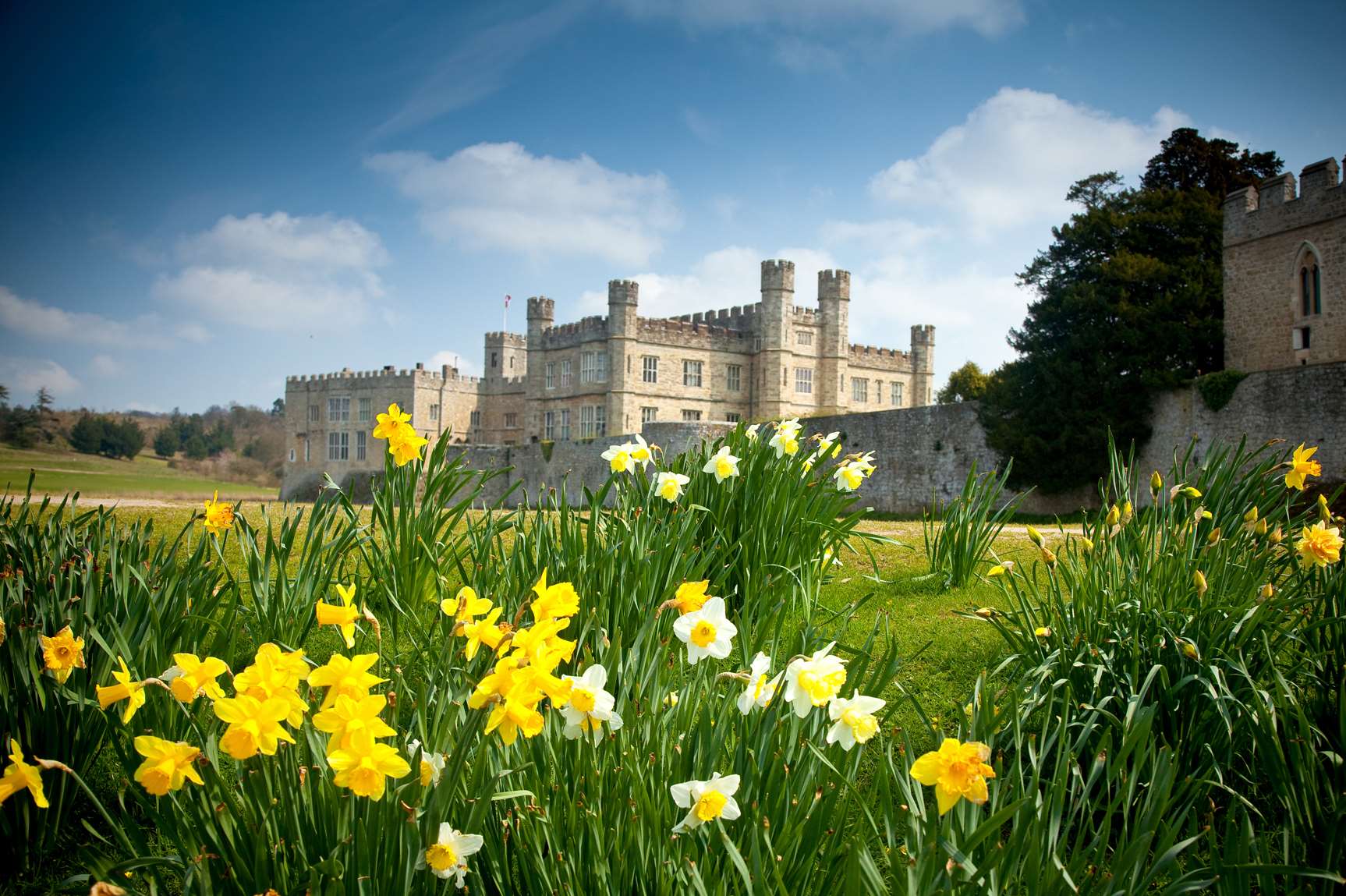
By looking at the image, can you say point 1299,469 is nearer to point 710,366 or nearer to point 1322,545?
point 1322,545

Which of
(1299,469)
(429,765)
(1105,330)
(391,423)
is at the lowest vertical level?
(429,765)

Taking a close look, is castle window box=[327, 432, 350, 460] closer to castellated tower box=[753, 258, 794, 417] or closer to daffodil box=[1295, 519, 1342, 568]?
castellated tower box=[753, 258, 794, 417]

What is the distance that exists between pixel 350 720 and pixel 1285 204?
901 inches

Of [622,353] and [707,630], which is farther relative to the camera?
[622,353]

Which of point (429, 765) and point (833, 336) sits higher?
point (833, 336)

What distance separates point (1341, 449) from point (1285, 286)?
19.2ft

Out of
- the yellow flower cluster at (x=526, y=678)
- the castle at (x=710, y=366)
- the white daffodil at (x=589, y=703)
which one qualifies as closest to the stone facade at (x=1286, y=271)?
the castle at (x=710, y=366)

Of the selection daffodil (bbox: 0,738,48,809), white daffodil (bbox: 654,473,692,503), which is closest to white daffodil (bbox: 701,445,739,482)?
white daffodil (bbox: 654,473,692,503)

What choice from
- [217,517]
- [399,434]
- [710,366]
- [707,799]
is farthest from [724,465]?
[710,366]

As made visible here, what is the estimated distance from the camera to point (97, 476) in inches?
342

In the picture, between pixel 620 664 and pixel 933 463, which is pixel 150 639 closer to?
pixel 620 664

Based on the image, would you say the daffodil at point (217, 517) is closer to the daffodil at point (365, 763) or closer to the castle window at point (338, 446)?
the daffodil at point (365, 763)

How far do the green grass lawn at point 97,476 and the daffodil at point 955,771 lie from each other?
4796 mm

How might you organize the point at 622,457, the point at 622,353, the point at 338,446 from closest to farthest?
the point at 622,457
the point at 622,353
the point at 338,446
